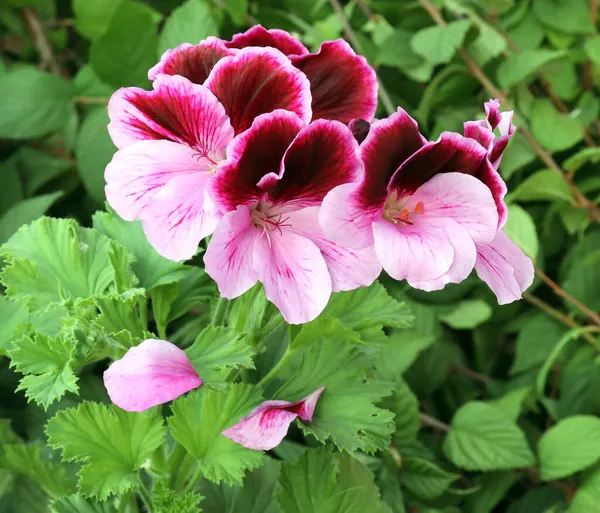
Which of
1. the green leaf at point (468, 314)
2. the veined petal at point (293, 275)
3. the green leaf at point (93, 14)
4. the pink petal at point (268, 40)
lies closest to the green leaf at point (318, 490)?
the veined petal at point (293, 275)

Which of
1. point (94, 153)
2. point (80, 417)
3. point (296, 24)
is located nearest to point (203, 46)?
point (80, 417)

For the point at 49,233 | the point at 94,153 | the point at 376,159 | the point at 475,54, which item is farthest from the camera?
the point at 475,54

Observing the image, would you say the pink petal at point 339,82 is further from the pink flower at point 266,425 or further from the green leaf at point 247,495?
the green leaf at point 247,495

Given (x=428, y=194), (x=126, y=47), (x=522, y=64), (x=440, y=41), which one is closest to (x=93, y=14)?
(x=126, y=47)

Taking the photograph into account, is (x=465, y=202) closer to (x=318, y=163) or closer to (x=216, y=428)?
(x=318, y=163)

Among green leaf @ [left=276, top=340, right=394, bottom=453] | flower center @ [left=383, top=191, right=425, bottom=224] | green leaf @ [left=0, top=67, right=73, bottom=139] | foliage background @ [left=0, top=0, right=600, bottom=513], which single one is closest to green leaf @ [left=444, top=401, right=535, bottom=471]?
foliage background @ [left=0, top=0, right=600, bottom=513]

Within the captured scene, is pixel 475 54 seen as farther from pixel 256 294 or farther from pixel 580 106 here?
pixel 256 294
